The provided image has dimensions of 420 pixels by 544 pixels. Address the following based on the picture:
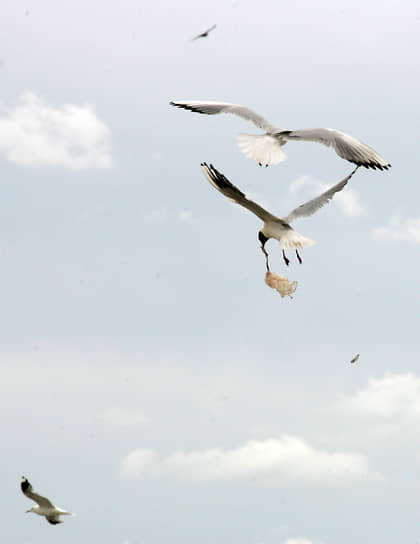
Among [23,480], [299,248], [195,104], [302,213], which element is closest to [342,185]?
[302,213]

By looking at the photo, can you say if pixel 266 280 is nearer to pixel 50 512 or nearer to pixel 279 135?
pixel 279 135

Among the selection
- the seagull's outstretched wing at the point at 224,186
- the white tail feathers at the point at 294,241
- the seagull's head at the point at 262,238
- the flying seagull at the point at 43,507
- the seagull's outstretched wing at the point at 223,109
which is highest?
the seagull's outstretched wing at the point at 223,109

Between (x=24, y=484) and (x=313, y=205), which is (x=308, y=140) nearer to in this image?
(x=313, y=205)

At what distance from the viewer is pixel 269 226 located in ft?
62.0

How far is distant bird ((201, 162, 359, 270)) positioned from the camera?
715 inches

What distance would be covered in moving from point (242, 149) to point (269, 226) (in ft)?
5.82

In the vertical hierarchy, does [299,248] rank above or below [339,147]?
below

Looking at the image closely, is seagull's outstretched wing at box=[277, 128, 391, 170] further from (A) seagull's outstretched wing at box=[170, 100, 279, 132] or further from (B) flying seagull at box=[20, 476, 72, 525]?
(B) flying seagull at box=[20, 476, 72, 525]

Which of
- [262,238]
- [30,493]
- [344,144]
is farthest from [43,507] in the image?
[344,144]

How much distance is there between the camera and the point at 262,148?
1808cm

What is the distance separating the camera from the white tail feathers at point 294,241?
1833 centimetres

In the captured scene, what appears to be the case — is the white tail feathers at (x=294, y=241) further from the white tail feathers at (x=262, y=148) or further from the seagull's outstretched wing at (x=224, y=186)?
the white tail feathers at (x=262, y=148)

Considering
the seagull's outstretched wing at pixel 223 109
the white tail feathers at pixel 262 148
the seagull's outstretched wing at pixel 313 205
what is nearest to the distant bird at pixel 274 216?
the seagull's outstretched wing at pixel 313 205

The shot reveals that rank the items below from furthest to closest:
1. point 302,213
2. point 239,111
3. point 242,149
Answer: point 239,111 < point 302,213 < point 242,149
